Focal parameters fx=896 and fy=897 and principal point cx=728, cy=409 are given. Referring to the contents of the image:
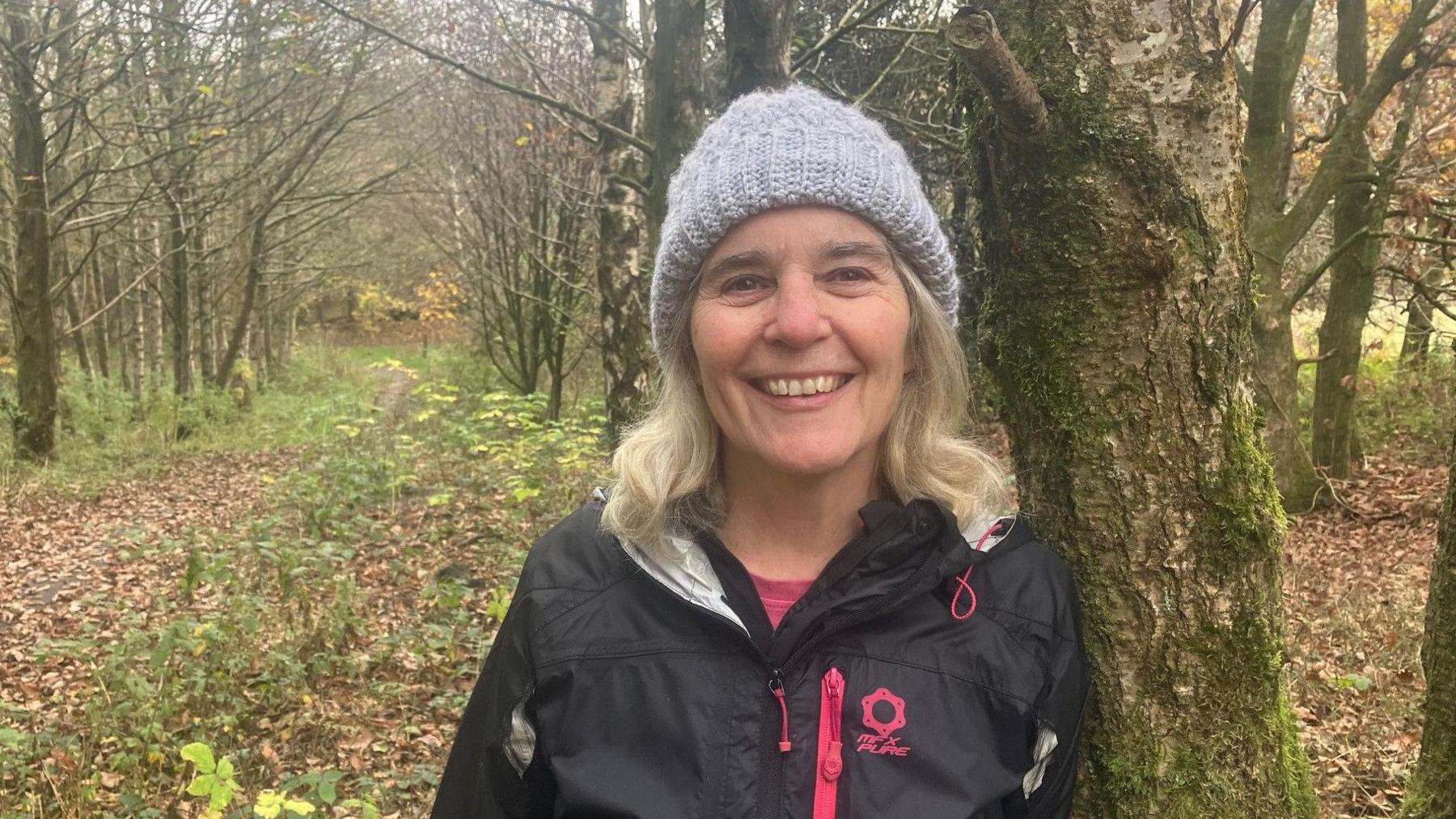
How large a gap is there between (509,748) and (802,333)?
935mm

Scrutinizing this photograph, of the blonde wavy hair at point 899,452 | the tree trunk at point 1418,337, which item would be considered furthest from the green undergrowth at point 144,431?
the tree trunk at point 1418,337

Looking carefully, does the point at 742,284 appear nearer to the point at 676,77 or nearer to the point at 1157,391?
the point at 1157,391

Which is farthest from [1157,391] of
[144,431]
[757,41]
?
[144,431]

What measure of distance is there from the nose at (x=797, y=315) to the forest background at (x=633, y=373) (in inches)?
17.3

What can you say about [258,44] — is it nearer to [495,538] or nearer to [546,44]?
[546,44]

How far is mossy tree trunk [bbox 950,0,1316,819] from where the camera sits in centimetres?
162

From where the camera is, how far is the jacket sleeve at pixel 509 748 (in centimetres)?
165

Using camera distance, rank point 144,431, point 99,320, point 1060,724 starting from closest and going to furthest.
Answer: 1. point 1060,724
2. point 144,431
3. point 99,320

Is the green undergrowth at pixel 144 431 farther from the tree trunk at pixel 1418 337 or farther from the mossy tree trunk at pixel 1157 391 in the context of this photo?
the tree trunk at pixel 1418 337

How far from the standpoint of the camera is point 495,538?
7645 mm

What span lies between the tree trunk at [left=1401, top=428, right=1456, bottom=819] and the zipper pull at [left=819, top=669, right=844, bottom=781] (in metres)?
1.10

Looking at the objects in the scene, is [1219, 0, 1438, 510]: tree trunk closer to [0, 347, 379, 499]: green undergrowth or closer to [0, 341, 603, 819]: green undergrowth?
[0, 341, 603, 819]: green undergrowth

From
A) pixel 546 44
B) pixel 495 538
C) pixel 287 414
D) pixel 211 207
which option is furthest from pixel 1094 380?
pixel 287 414

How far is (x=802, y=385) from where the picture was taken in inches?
65.3
